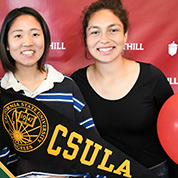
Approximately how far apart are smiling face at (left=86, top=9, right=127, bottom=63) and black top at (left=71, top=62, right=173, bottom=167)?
0.56 feet

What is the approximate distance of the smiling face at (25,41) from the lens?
1.17 meters

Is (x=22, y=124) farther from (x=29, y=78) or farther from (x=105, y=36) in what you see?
(x=105, y=36)

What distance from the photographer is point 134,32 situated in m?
1.70

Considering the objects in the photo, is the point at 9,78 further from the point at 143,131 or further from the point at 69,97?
the point at 143,131

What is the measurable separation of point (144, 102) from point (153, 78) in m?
0.12

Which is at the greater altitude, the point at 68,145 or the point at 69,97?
the point at 69,97

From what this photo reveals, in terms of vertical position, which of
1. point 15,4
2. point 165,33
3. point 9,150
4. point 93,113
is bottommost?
point 9,150

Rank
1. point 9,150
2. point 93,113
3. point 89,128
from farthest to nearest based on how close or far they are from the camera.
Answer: point 93,113 → point 89,128 → point 9,150

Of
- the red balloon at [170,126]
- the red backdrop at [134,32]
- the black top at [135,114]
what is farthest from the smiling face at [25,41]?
the red balloon at [170,126]

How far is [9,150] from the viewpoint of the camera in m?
1.19

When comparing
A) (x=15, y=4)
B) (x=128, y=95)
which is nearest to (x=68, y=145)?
(x=128, y=95)

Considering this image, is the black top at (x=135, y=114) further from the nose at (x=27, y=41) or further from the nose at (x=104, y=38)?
the nose at (x=27, y=41)

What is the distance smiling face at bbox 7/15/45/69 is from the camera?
1174 millimetres

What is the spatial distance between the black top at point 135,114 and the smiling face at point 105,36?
0.56ft
